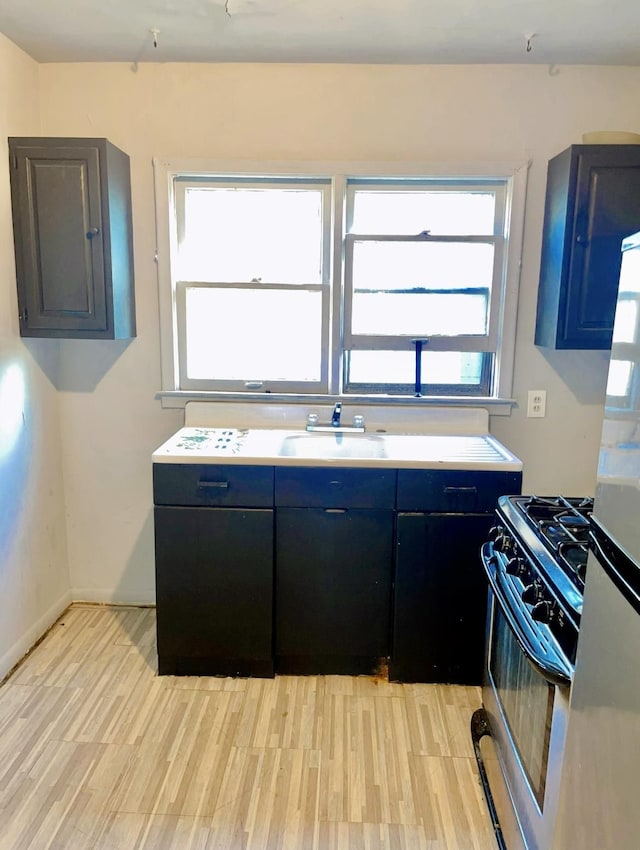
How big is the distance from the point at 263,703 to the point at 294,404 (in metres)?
1.20

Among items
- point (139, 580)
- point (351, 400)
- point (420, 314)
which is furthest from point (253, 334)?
point (139, 580)

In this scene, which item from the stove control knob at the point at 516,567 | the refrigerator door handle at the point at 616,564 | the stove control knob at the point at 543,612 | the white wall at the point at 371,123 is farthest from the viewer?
the white wall at the point at 371,123

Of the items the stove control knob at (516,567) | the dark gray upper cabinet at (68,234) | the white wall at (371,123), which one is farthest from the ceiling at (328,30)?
the stove control knob at (516,567)

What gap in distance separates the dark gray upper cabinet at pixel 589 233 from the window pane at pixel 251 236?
3.21ft

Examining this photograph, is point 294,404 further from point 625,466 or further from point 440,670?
point 625,466

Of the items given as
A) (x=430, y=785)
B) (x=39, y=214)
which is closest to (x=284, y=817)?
(x=430, y=785)

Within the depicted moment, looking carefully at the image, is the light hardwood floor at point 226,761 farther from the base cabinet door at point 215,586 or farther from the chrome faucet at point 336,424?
the chrome faucet at point 336,424

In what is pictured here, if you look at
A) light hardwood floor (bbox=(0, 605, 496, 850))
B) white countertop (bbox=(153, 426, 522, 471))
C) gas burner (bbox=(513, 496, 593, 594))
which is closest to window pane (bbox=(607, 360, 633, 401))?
gas burner (bbox=(513, 496, 593, 594))

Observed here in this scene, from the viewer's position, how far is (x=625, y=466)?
2.80ft

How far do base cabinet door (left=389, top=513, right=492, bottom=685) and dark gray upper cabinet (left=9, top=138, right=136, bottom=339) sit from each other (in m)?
1.45

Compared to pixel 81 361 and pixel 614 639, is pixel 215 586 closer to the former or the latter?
pixel 81 361

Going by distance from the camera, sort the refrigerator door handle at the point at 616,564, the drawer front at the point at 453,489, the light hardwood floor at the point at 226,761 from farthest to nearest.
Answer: the drawer front at the point at 453,489
the light hardwood floor at the point at 226,761
the refrigerator door handle at the point at 616,564

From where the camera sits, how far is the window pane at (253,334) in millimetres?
2537

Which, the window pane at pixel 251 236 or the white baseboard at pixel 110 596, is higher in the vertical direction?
the window pane at pixel 251 236
